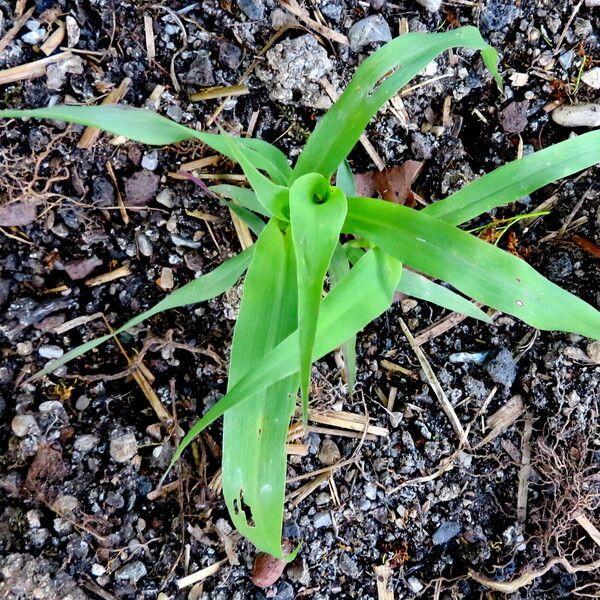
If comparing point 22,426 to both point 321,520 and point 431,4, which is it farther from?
point 431,4

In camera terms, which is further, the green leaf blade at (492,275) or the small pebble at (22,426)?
the small pebble at (22,426)

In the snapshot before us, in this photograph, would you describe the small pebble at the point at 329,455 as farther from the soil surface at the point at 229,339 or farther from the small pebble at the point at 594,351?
the small pebble at the point at 594,351

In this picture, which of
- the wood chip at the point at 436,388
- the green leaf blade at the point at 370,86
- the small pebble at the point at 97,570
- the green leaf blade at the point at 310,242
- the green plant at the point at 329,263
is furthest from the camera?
the wood chip at the point at 436,388

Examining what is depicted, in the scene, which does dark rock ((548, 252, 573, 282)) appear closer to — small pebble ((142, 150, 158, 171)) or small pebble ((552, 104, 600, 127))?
small pebble ((552, 104, 600, 127))

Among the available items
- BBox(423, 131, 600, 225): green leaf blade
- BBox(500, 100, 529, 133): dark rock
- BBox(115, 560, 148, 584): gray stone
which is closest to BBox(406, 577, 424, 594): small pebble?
BBox(115, 560, 148, 584): gray stone

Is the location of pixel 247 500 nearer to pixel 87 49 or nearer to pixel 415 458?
pixel 415 458

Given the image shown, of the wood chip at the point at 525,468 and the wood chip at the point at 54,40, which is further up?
the wood chip at the point at 54,40

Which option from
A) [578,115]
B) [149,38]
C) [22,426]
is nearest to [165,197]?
[149,38]

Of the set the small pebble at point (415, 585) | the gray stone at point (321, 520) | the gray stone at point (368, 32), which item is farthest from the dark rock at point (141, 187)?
the small pebble at point (415, 585)

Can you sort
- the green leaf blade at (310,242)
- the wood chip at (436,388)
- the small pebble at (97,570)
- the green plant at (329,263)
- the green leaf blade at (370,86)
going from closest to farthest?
the green leaf blade at (310,242) < the green plant at (329,263) < the green leaf blade at (370,86) < the small pebble at (97,570) < the wood chip at (436,388)
